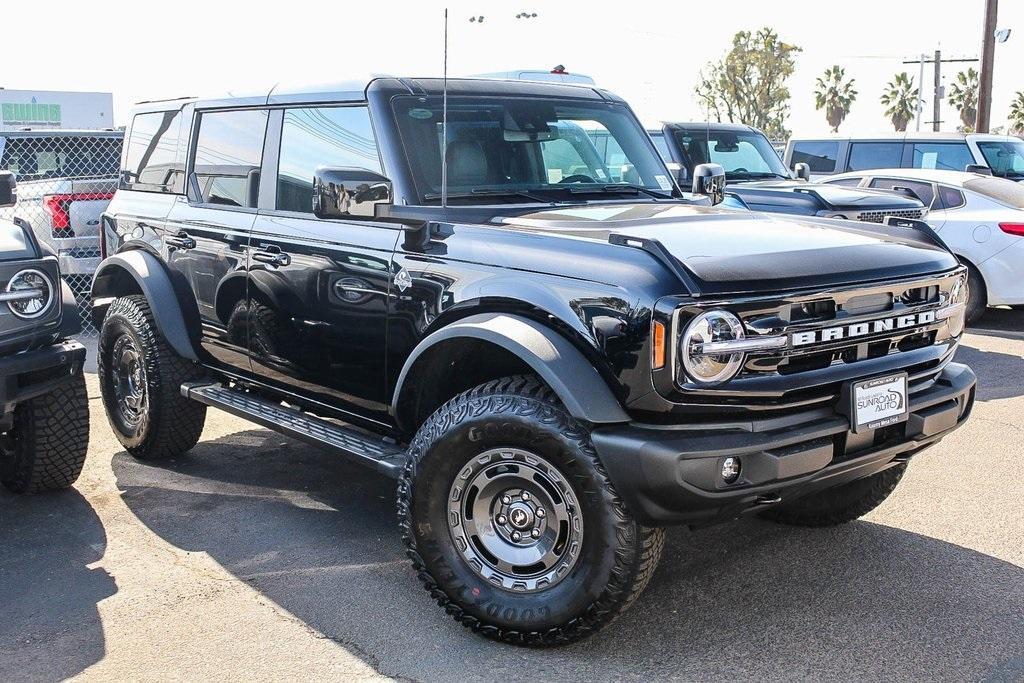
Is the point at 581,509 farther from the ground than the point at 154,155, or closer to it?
closer to it

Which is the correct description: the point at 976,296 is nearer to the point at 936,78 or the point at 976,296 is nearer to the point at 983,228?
the point at 983,228

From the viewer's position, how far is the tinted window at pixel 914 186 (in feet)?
35.8

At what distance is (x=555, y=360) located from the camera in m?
3.45

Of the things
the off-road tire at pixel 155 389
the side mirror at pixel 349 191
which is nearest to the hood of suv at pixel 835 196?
the off-road tire at pixel 155 389

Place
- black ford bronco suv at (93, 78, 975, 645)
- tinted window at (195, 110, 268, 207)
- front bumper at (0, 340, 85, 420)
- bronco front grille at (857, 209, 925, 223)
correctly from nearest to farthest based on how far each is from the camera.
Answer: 1. black ford bronco suv at (93, 78, 975, 645)
2. front bumper at (0, 340, 85, 420)
3. tinted window at (195, 110, 268, 207)
4. bronco front grille at (857, 209, 925, 223)

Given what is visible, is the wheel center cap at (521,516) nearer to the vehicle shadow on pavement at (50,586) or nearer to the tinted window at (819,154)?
the vehicle shadow on pavement at (50,586)

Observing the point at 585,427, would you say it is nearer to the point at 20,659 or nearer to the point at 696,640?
the point at 696,640

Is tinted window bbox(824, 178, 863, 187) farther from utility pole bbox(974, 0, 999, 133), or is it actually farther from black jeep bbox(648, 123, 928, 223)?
utility pole bbox(974, 0, 999, 133)

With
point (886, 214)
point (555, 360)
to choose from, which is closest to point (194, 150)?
point (555, 360)

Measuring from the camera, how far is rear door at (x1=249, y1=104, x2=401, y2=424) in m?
4.32

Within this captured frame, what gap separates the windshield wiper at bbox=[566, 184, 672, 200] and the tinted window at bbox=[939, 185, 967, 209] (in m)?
6.68

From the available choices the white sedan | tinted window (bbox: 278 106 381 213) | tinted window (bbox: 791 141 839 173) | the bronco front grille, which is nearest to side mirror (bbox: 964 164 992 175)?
tinted window (bbox: 791 141 839 173)

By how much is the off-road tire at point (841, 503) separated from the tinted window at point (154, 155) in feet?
11.5

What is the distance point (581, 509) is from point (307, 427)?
160cm
